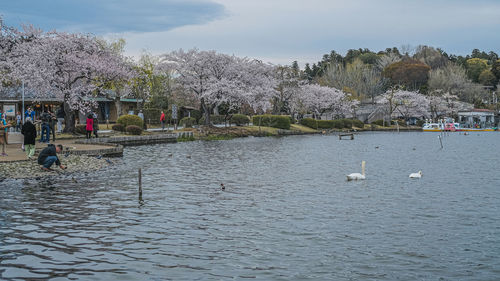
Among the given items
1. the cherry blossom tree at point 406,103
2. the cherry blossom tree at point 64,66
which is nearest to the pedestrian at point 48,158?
the cherry blossom tree at point 64,66

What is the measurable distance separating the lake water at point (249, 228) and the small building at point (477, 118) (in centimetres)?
10160

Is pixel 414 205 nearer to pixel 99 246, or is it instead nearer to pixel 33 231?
pixel 99 246

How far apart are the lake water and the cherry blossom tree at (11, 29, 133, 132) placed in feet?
70.4

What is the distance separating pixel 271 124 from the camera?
274 ft

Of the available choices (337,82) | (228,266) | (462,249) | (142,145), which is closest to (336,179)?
(462,249)

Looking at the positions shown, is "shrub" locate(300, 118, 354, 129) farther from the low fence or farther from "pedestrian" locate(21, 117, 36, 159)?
"pedestrian" locate(21, 117, 36, 159)

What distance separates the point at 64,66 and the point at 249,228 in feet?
120

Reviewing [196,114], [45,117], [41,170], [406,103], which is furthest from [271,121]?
[41,170]

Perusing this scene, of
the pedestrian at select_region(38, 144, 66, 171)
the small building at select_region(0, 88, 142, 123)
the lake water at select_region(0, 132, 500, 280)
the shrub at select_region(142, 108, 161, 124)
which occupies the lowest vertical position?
the lake water at select_region(0, 132, 500, 280)

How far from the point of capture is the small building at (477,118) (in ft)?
400

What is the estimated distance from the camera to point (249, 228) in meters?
15.7

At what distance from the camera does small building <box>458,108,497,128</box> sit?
121938mm

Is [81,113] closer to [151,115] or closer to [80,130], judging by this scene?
[151,115]

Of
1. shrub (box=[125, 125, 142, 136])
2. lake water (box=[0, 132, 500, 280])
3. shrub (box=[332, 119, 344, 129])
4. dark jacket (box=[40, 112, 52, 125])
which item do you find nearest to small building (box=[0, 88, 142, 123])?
shrub (box=[125, 125, 142, 136])
